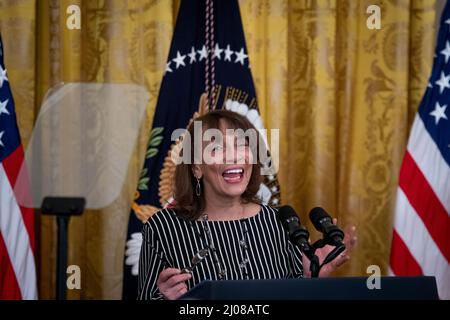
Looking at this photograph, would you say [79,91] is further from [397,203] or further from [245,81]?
[397,203]

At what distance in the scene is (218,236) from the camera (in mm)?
2037

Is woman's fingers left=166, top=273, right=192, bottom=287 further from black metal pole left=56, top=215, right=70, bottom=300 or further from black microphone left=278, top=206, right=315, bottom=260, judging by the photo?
black metal pole left=56, top=215, right=70, bottom=300

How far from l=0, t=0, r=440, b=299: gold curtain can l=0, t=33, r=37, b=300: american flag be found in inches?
10.7

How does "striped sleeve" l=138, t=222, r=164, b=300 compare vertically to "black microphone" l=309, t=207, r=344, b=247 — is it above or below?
below

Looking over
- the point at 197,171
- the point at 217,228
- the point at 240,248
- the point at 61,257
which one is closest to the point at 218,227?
the point at 217,228

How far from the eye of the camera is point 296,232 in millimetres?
1596

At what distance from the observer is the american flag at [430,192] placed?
274 centimetres

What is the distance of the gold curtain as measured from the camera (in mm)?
2891

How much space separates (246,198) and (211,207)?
16 centimetres

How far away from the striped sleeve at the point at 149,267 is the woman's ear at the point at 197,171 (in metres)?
0.26

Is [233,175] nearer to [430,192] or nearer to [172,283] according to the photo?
[172,283]

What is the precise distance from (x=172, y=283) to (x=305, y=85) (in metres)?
1.61

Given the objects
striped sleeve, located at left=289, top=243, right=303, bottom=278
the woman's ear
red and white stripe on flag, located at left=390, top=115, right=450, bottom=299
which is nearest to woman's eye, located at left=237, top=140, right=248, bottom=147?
the woman's ear
